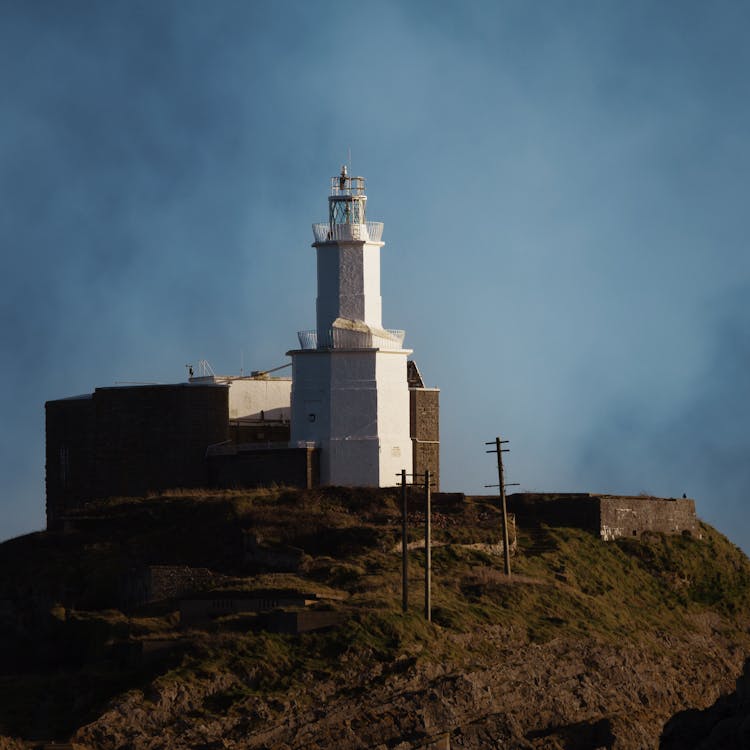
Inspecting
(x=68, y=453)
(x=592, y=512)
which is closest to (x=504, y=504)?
(x=592, y=512)

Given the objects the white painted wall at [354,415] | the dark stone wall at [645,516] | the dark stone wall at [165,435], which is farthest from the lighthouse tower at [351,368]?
the dark stone wall at [645,516]

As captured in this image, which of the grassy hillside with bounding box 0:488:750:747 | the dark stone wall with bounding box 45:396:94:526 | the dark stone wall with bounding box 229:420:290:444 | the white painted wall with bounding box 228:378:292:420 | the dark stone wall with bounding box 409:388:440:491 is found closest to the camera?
the grassy hillside with bounding box 0:488:750:747

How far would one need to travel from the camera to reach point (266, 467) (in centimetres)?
5478

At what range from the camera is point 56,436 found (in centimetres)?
5988

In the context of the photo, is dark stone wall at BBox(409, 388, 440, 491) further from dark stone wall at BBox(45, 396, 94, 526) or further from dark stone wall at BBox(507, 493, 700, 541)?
dark stone wall at BBox(45, 396, 94, 526)

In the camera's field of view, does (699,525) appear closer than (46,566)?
No

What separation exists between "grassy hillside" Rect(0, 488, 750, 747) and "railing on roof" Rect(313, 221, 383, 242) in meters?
7.20

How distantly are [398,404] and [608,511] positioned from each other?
6235mm

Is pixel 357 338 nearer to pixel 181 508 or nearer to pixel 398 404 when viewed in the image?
pixel 398 404

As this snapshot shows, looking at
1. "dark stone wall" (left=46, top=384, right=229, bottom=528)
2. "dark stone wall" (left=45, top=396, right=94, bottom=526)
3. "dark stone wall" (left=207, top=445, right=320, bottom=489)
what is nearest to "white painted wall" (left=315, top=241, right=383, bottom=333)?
"dark stone wall" (left=207, top=445, right=320, bottom=489)

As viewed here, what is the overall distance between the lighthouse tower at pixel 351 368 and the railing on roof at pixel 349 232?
3 cm


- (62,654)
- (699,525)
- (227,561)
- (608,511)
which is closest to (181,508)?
(227,561)

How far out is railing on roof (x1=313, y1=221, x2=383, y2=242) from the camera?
5541 cm

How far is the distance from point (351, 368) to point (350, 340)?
0.75 meters
